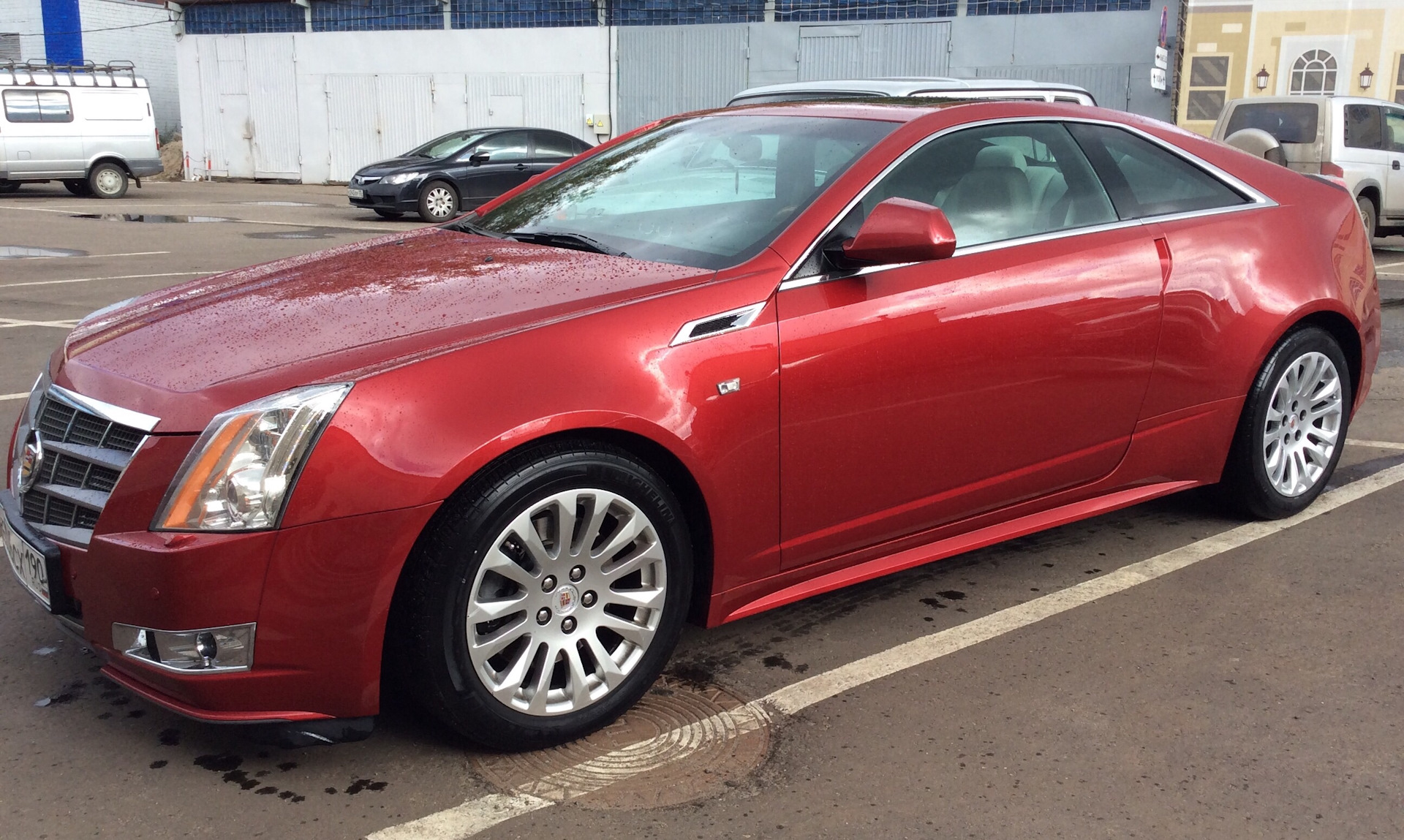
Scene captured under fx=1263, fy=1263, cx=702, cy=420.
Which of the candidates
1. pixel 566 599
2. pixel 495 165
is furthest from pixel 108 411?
pixel 495 165

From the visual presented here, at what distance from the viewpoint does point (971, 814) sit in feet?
8.84

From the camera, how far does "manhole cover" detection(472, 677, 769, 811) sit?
9.13 ft

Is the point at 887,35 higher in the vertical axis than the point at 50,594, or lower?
higher

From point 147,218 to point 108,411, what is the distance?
1673 centimetres

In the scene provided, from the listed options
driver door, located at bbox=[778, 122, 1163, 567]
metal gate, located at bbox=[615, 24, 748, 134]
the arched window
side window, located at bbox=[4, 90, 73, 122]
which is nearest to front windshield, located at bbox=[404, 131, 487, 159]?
side window, located at bbox=[4, 90, 73, 122]

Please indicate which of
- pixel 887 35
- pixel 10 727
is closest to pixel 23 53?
pixel 887 35

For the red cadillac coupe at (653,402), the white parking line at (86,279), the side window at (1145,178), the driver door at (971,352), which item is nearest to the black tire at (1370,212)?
the red cadillac coupe at (653,402)

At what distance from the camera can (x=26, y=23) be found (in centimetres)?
3803

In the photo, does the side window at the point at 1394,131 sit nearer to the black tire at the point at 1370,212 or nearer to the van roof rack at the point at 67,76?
the black tire at the point at 1370,212

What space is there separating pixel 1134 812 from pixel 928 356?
1282mm

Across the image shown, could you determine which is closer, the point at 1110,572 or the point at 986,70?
the point at 1110,572

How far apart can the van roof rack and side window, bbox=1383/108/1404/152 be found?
1920 centimetres

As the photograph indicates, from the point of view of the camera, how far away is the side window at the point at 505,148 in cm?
1895

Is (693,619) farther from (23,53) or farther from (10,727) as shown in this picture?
(23,53)
